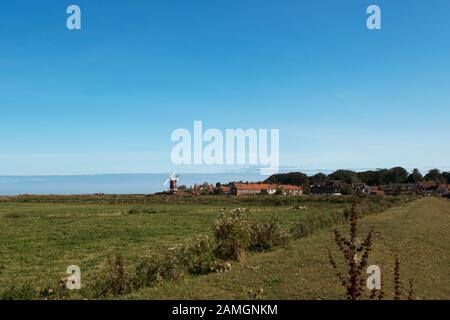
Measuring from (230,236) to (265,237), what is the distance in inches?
113

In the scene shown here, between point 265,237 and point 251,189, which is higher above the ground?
point 265,237

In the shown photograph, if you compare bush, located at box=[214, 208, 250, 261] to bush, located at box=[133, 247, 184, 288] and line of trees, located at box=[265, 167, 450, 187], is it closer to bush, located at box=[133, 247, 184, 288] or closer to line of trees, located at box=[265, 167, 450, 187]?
bush, located at box=[133, 247, 184, 288]

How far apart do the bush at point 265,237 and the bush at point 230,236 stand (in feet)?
4.48

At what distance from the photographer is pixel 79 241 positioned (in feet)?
86.7

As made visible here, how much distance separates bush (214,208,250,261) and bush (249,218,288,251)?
1.37 metres

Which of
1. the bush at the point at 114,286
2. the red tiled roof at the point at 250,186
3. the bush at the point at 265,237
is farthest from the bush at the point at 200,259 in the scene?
the red tiled roof at the point at 250,186

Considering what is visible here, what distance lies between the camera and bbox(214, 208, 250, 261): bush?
47.3 ft

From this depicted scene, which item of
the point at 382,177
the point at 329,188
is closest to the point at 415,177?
the point at 382,177

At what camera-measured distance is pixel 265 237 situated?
1706cm

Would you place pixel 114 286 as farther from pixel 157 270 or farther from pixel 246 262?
pixel 246 262

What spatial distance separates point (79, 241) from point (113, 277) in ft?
55.2

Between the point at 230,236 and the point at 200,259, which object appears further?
the point at 230,236
